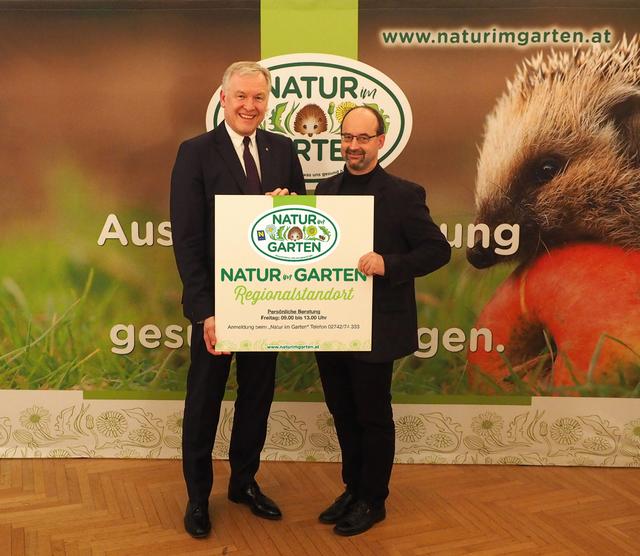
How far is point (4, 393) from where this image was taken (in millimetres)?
3150

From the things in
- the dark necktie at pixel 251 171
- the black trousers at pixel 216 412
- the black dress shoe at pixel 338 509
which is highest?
the dark necktie at pixel 251 171

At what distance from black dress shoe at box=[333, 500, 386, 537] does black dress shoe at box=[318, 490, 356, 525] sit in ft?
0.15

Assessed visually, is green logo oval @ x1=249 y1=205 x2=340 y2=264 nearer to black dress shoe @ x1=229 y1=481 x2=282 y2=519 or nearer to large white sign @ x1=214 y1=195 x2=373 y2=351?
large white sign @ x1=214 y1=195 x2=373 y2=351

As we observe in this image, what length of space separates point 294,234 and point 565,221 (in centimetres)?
136

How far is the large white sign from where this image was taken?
2.26 metres

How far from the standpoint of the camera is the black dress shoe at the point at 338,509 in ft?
8.62

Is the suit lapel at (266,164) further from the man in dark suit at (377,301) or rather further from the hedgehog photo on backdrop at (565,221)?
the hedgehog photo on backdrop at (565,221)

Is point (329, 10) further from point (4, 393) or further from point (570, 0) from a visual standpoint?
point (4, 393)

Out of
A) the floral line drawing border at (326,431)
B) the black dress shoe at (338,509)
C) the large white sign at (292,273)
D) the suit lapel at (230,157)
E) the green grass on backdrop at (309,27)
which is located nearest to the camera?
the large white sign at (292,273)

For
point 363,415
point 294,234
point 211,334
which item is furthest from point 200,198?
point 363,415

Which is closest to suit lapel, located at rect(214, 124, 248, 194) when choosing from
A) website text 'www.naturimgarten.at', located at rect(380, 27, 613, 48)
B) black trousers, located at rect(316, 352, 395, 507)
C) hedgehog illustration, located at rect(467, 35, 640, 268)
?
black trousers, located at rect(316, 352, 395, 507)

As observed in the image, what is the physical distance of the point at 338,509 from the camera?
265 centimetres

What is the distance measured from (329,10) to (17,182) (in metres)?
1.55

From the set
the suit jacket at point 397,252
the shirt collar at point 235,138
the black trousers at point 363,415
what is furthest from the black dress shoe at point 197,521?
the shirt collar at point 235,138
